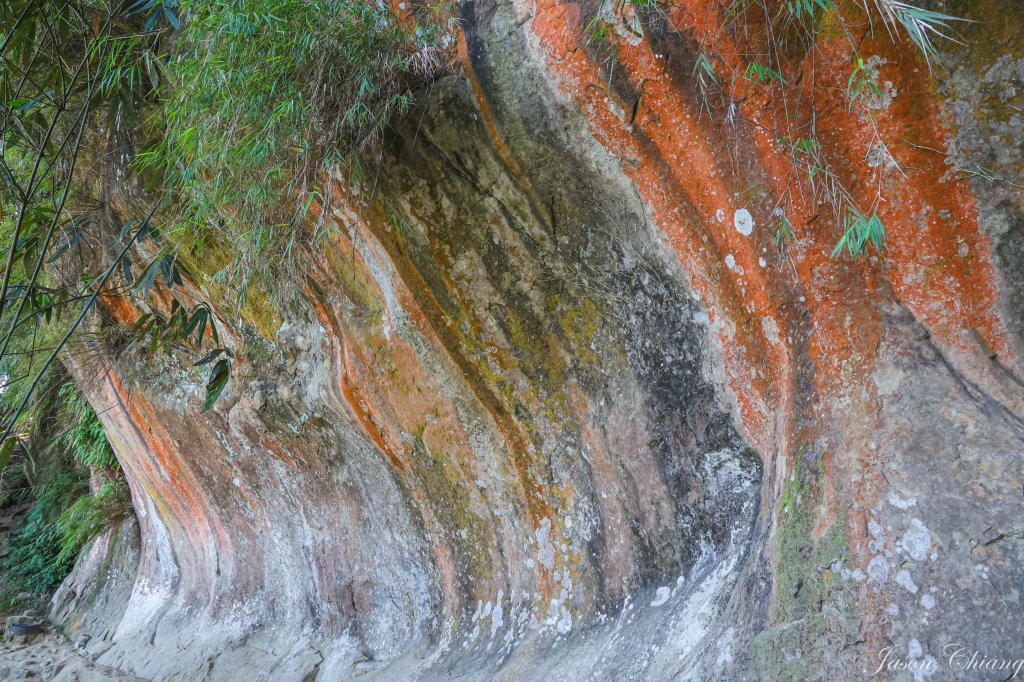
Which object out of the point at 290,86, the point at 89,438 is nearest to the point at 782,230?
the point at 290,86

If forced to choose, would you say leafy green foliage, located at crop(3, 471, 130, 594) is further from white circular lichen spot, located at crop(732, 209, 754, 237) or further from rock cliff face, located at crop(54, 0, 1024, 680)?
white circular lichen spot, located at crop(732, 209, 754, 237)

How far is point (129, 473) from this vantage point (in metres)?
6.88

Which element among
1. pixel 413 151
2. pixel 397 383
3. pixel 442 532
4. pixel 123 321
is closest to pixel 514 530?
pixel 442 532

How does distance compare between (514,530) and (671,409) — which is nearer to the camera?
(671,409)

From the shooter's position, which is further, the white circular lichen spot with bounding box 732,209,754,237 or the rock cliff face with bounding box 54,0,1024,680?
the white circular lichen spot with bounding box 732,209,754,237

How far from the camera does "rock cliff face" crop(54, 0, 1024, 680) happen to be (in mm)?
1889

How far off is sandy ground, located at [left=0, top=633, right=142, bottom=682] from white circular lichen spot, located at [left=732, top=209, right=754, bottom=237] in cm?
571

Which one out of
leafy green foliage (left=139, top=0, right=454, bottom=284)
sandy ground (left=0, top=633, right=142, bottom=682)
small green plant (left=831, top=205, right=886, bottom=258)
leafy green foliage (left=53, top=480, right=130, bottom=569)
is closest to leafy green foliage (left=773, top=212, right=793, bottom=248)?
small green plant (left=831, top=205, right=886, bottom=258)

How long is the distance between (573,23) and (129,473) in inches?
251

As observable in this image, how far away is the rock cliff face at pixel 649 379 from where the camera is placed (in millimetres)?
1889

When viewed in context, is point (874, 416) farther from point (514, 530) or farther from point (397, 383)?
point (397, 383)

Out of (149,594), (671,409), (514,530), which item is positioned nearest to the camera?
(671,409)

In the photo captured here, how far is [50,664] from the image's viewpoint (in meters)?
6.46

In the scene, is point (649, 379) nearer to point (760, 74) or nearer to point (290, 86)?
point (760, 74)
